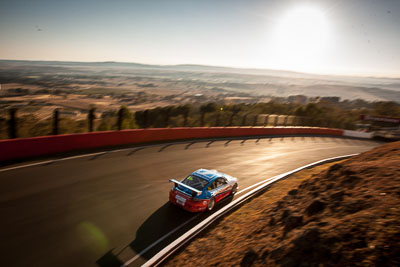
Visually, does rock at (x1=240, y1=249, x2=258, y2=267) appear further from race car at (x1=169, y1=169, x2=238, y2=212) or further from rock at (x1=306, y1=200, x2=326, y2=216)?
race car at (x1=169, y1=169, x2=238, y2=212)

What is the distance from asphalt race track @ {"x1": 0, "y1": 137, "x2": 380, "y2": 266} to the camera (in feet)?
19.3

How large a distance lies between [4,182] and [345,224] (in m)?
10.3

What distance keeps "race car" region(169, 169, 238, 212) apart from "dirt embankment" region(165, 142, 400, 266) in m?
0.87

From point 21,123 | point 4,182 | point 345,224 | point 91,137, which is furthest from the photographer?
point 91,137

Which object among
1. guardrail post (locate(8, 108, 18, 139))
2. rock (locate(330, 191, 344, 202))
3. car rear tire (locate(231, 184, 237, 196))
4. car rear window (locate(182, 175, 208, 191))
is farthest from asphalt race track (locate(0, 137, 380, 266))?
rock (locate(330, 191, 344, 202))

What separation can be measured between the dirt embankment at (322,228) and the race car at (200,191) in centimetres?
87

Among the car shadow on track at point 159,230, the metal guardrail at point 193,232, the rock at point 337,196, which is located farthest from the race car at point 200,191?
the rock at point 337,196

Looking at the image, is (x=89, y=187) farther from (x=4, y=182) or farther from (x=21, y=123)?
(x=21, y=123)

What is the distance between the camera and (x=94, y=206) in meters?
7.80

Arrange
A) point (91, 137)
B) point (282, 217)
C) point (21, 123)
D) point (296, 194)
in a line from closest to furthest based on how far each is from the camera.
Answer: point (282, 217)
point (296, 194)
point (21, 123)
point (91, 137)

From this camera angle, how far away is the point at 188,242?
6.54m

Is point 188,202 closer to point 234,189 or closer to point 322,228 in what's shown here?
point 234,189

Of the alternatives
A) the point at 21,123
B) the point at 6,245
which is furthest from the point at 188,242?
the point at 21,123

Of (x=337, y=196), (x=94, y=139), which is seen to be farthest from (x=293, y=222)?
(x=94, y=139)
